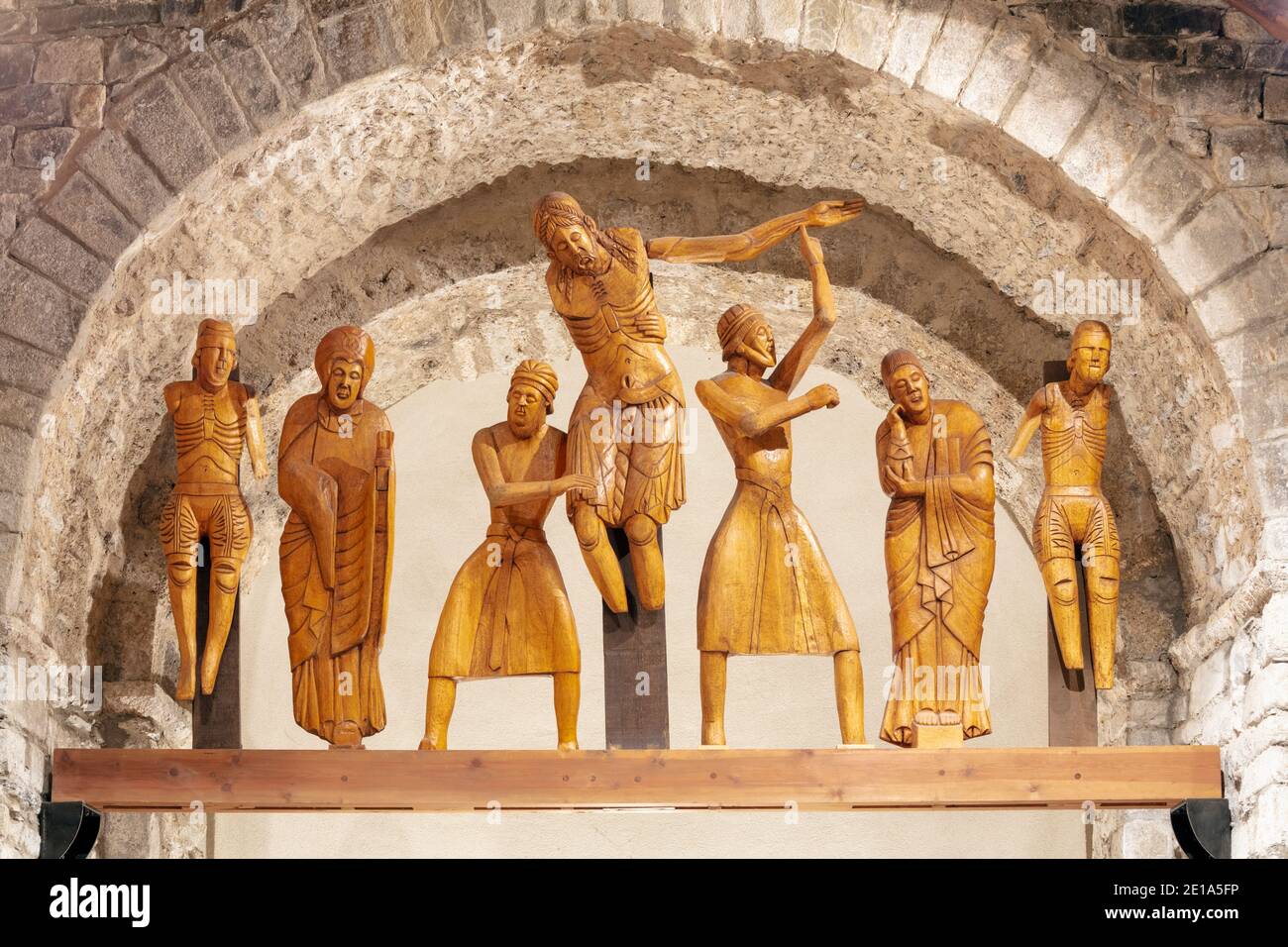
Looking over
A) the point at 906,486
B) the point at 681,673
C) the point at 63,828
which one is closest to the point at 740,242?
the point at 906,486

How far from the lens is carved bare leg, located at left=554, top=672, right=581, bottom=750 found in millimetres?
5656

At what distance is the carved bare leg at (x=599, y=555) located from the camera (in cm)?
564

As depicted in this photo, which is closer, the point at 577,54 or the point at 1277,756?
the point at 1277,756

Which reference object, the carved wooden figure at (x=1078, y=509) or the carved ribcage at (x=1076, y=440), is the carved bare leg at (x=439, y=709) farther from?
the carved ribcage at (x=1076, y=440)

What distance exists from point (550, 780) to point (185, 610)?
116 centimetres

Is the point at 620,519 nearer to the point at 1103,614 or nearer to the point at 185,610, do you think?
the point at 185,610

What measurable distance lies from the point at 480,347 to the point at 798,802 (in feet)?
8.14

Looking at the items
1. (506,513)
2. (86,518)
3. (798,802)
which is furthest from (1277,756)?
(86,518)

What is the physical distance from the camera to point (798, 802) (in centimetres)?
541

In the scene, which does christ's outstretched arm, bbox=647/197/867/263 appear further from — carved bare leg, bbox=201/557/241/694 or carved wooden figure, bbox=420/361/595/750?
carved bare leg, bbox=201/557/241/694

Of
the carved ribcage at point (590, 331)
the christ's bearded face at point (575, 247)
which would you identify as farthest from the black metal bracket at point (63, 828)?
the christ's bearded face at point (575, 247)

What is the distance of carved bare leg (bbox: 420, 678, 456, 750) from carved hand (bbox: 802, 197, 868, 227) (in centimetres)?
172

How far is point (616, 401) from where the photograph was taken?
18.9 ft
